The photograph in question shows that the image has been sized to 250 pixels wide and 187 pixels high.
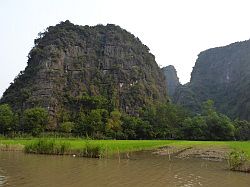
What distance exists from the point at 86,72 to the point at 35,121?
43.5 m

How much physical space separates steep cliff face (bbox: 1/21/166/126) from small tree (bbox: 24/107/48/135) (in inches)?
668

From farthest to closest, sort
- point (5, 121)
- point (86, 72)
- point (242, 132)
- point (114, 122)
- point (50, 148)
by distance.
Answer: point (86, 72) < point (114, 122) < point (242, 132) < point (5, 121) < point (50, 148)

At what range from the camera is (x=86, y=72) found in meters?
126

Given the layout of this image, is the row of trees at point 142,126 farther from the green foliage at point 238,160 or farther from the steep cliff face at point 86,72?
the green foliage at point 238,160

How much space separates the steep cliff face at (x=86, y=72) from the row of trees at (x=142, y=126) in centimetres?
1532

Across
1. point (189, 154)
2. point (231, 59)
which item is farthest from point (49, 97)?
point (231, 59)

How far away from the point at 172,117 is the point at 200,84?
101765 millimetres

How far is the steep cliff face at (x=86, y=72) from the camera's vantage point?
112 m

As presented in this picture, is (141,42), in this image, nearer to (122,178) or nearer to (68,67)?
(68,67)

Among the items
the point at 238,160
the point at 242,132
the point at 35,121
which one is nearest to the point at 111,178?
the point at 238,160

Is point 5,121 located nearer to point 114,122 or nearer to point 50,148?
point 114,122

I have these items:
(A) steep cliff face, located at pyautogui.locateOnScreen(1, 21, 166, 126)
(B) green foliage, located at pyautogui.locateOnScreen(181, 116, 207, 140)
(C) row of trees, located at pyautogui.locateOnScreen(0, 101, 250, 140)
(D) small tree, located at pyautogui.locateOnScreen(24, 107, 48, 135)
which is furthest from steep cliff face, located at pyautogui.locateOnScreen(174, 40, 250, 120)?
(D) small tree, located at pyautogui.locateOnScreen(24, 107, 48, 135)

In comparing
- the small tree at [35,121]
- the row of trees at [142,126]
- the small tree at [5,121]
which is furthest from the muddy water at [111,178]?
the small tree at [5,121]

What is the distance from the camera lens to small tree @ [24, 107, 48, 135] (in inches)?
3298
